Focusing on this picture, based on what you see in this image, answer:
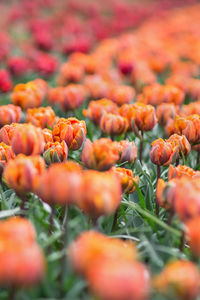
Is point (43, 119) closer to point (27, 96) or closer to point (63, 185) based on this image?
point (27, 96)

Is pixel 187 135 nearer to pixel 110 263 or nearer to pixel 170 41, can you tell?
pixel 110 263

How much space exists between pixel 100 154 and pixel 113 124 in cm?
61

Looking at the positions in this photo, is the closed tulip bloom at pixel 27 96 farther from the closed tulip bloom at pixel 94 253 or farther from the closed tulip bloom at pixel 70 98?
the closed tulip bloom at pixel 94 253

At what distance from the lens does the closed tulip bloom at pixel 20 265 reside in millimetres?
A: 725

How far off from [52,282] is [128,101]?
1575mm

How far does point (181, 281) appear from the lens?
791 mm

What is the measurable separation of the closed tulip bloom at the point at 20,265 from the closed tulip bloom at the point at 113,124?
3.57ft

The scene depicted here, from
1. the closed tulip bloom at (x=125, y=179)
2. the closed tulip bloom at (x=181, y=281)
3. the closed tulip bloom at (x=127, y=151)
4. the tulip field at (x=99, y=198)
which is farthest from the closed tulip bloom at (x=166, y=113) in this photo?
the closed tulip bloom at (x=181, y=281)

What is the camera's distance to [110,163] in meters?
1.20

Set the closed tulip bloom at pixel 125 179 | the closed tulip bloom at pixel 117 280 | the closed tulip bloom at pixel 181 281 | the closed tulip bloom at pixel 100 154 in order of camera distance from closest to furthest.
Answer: the closed tulip bloom at pixel 117 280 < the closed tulip bloom at pixel 181 281 < the closed tulip bloom at pixel 100 154 < the closed tulip bloom at pixel 125 179

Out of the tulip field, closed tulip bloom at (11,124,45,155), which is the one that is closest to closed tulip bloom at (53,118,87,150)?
the tulip field

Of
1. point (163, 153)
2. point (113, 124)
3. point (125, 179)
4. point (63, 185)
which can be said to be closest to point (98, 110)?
point (113, 124)

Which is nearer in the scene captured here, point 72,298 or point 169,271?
point 169,271

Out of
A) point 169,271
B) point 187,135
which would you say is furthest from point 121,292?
point 187,135
